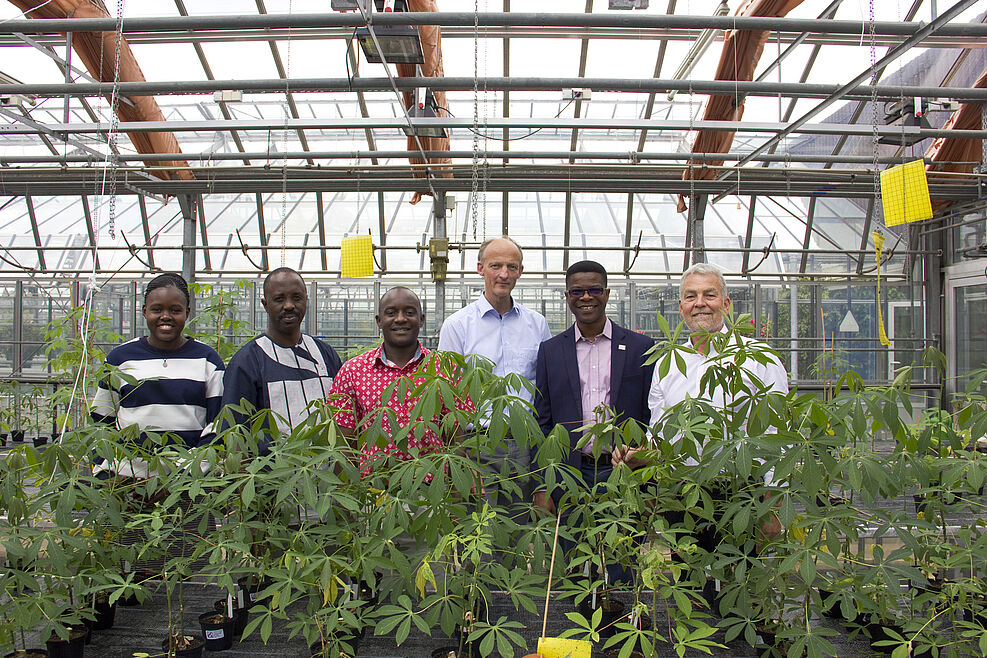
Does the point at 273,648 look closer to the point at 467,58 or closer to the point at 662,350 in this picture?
the point at 662,350

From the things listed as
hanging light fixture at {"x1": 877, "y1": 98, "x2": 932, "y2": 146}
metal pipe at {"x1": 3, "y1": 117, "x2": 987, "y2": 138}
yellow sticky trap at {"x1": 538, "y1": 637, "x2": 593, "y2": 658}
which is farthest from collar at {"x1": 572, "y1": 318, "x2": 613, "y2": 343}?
hanging light fixture at {"x1": 877, "y1": 98, "x2": 932, "y2": 146}

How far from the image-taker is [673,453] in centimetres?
140

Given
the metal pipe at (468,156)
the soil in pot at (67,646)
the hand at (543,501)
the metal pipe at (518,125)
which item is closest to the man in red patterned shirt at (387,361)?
the hand at (543,501)

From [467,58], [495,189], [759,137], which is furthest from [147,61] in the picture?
[759,137]

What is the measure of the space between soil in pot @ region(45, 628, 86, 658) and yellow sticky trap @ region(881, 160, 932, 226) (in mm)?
3216

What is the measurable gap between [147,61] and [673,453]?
796 centimetres

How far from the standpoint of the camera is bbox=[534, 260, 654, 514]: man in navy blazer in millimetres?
2230

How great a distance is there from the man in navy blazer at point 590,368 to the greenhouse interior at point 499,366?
14 mm

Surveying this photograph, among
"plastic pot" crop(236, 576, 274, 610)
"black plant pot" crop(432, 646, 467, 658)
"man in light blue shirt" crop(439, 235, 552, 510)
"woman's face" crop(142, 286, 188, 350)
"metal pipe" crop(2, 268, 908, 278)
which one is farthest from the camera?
"metal pipe" crop(2, 268, 908, 278)

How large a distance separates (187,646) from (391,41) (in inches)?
120

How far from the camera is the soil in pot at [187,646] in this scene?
1.49 m

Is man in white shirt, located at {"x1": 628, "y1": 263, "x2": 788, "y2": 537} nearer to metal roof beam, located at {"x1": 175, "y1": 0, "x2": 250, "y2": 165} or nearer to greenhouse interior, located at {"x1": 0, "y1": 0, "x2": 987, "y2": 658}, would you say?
greenhouse interior, located at {"x1": 0, "y1": 0, "x2": 987, "y2": 658}

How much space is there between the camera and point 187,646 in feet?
4.99

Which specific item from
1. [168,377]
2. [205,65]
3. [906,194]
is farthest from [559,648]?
[205,65]
